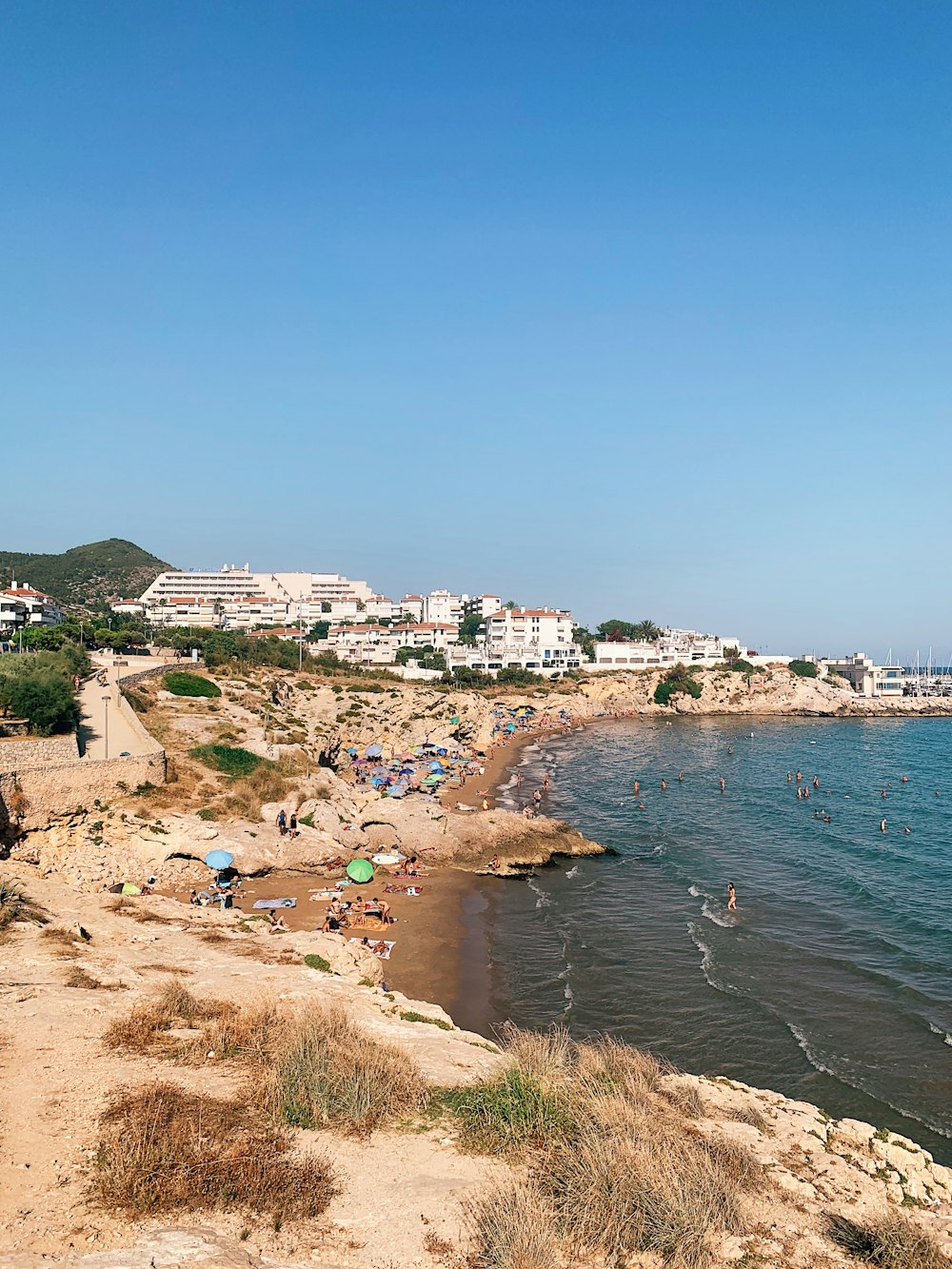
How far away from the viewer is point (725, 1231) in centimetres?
936

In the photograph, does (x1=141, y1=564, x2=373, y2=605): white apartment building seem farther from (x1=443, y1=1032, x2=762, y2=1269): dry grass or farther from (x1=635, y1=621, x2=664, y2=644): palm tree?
(x1=443, y1=1032, x2=762, y2=1269): dry grass

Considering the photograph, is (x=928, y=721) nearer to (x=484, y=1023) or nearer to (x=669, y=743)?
(x=669, y=743)

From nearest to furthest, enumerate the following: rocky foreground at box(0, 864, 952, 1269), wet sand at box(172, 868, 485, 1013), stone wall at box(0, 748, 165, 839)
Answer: rocky foreground at box(0, 864, 952, 1269) < wet sand at box(172, 868, 485, 1013) < stone wall at box(0, 748, 165, 839)

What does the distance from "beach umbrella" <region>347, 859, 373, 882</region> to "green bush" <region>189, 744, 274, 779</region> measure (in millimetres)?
8028

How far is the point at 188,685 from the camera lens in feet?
171

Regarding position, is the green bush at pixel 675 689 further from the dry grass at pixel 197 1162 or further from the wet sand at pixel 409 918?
the dry grass at pixel 197 1162

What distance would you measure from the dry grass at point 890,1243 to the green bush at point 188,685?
47479mm

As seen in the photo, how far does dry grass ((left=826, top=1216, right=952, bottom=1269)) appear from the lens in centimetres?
908

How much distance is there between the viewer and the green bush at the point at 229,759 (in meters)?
35.3

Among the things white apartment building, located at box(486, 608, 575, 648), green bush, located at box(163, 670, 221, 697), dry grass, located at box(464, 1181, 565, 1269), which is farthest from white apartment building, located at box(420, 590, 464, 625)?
dry grass, located at box(464, 1181, 565, 1269)

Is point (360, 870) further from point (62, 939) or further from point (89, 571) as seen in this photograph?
point (89, 571)

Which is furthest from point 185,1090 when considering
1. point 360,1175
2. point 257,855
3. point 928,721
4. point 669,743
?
point 928,721

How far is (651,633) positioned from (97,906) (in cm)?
13877

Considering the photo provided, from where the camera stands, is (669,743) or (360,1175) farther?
(669,743)
